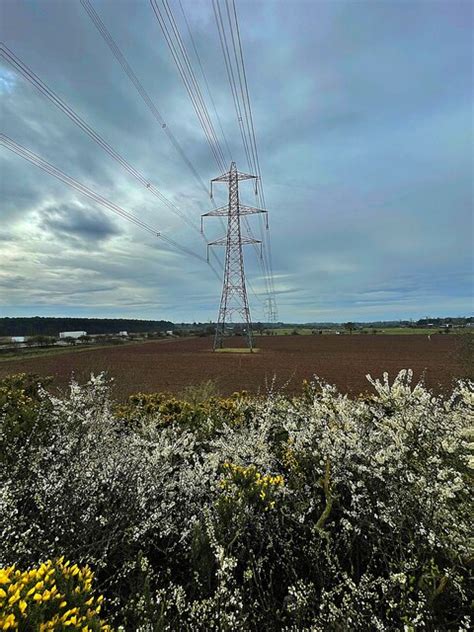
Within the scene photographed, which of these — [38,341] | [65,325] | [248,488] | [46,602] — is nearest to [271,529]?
[248,488]

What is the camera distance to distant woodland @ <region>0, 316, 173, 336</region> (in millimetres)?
78688

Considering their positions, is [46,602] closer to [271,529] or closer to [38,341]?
[271,529]

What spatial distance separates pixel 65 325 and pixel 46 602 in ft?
373

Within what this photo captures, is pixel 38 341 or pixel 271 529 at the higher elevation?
pixel 271 529

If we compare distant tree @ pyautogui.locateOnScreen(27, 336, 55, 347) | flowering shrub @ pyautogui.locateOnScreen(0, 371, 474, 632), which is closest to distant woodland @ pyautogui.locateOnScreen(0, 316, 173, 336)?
distant tree @ pyautogui.locateOnScreen(27, 336, 55, 347)

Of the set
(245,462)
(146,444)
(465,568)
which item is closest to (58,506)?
(146,444)

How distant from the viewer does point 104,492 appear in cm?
297

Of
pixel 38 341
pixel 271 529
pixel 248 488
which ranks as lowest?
pixel 38 341

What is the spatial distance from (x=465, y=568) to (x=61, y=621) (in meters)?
2.29

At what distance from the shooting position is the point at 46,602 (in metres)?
1.46

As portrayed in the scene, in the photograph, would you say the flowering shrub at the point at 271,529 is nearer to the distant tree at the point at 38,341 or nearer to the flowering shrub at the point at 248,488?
the flowering shrub at the point at 248,488

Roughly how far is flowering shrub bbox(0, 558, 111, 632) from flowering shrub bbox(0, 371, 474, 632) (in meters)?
0.57

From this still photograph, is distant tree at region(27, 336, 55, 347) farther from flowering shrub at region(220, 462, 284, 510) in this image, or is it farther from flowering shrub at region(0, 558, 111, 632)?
flowering shrub at region(0, 558, 111, 632)

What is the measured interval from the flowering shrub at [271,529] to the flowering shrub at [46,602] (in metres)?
0.57
